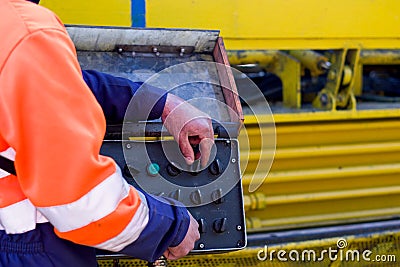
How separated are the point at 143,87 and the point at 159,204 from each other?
13.5 inches

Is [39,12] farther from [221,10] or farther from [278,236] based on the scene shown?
[278,236]

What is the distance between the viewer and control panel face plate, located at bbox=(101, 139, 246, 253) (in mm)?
1379

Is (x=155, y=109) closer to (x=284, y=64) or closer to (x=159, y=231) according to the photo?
(x=159, y=231)

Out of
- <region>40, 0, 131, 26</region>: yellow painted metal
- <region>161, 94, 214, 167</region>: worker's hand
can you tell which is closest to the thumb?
<region>161, 94, 214, 167</region>: worker's hand

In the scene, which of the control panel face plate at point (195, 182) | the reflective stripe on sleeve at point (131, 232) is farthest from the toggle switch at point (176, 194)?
the reflective stripe on sleeve at point (131, 232)

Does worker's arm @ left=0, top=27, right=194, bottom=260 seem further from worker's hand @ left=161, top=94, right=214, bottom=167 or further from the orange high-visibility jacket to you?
worker's hand @ left=161, top=94, right=214, bottom=167

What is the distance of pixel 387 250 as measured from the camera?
2361mm

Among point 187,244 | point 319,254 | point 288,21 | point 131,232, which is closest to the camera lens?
point 131,232

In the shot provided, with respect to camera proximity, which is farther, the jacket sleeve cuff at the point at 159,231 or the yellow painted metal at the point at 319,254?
the yellow painted metal at the point at 319,254

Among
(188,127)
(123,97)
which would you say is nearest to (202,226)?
(188,127)

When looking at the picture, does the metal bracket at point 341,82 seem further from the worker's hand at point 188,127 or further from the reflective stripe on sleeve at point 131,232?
the reflective stripe on sleeve at point 131,232

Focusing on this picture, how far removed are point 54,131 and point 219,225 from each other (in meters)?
0.63

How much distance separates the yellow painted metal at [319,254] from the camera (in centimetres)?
210

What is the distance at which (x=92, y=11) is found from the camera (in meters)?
2.06
